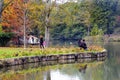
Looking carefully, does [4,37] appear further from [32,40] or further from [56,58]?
[32,40]

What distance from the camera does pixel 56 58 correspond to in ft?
102

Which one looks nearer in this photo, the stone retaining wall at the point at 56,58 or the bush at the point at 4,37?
the stone retaining wall at the point at 56,58

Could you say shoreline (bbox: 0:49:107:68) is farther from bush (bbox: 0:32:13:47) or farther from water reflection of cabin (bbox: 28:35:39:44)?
water reflection of cabin (bbox: 28:35:39:44)

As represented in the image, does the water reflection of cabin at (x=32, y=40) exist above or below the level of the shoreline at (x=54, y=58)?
above

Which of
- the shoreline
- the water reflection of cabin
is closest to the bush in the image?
the shoreline

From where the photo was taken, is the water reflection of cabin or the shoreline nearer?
the shoreline

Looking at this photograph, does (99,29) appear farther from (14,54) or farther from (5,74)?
(5,74)

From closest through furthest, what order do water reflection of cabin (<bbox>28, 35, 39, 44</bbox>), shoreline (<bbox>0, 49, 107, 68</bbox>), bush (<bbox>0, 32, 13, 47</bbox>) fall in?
shoreline (<bbox>0, 49, 107, 68</bbox>)
bush (<bbox>0, 32, 13, 47</bbox>)
water reflection of cabin (<bbox>28, 35, 39, 44</bbox>)

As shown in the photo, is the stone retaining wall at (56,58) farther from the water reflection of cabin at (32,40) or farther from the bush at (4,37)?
the water reflection of cabin at (32,40)

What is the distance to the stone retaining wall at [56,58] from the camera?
85.2 feet

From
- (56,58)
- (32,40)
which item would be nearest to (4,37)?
(56,58)

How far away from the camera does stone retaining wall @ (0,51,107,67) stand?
2597 cm

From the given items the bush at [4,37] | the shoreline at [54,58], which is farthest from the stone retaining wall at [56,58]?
the bush at [4,37]

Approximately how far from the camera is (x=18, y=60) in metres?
26.7
